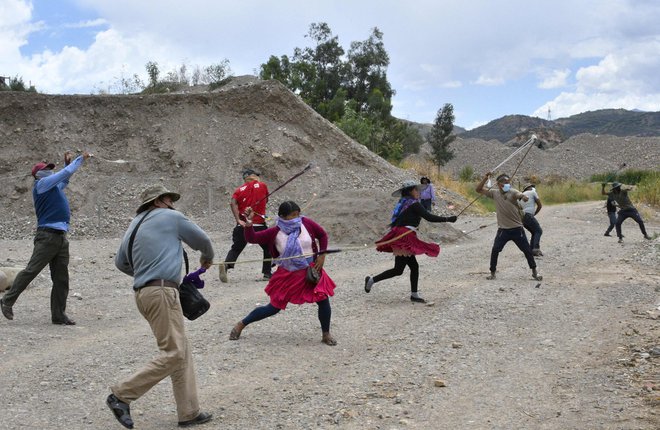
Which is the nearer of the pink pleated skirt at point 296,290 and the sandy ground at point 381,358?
the sandy ground at point 381,358

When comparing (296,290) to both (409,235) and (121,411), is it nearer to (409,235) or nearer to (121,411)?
(121,411)

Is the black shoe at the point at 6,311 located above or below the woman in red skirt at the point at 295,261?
below

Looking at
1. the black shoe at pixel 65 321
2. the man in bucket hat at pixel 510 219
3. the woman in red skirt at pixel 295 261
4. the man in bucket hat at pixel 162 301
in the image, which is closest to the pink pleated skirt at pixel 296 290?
the woman in red skirt at pixel 295 261

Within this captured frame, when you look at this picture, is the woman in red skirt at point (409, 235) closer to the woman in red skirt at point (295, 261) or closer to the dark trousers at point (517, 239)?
the dark trousers at point (517, 239)

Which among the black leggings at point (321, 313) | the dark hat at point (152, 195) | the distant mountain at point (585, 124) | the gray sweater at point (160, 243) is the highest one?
the distant mountain at point (585, 124)

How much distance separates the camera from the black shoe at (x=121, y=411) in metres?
4.92

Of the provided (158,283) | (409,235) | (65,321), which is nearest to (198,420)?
(158,283)

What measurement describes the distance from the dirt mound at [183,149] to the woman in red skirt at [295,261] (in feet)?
42.9

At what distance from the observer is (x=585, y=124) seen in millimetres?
139125

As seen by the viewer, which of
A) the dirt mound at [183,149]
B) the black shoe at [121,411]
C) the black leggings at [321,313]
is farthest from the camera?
the dirt mound at [183,149]

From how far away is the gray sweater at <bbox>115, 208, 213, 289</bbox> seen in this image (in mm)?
5211

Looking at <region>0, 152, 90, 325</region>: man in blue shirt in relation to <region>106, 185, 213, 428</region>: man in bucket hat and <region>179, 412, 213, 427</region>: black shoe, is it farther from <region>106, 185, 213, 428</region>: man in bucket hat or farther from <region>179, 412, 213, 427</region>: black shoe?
<region>179, 412, 213, 427</region>: black shoe

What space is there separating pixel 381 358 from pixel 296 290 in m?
1.12

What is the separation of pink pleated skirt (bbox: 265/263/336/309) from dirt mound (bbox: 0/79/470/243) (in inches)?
516
